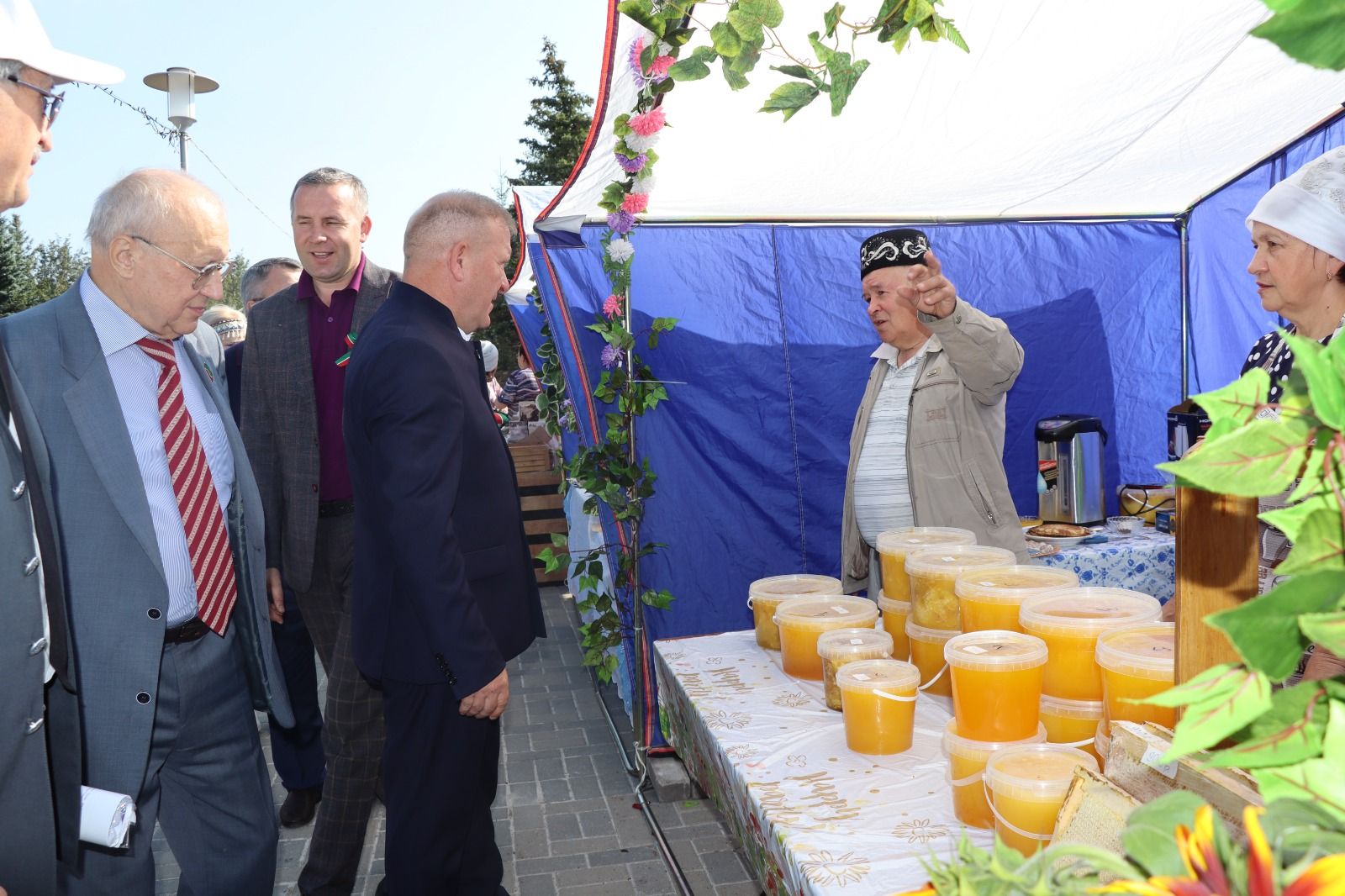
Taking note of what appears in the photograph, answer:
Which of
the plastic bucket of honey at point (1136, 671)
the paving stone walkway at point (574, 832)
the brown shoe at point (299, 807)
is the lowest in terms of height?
the paving stone walkway at point (574, 832)

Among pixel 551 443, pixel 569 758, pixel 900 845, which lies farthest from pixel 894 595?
pixel 551 443

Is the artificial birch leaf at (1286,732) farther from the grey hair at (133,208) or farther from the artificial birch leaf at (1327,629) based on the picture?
the grey hair at (133,208)

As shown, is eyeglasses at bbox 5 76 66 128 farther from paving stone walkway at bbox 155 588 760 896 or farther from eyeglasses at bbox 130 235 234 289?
paving stone walkway at bbox 155 588 760 896

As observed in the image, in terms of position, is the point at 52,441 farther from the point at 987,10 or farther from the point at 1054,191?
the point at 1054,191

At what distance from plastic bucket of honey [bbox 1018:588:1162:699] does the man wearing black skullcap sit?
1.41 metres

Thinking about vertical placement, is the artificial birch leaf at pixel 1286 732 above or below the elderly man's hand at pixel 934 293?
below

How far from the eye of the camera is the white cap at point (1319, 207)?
7.84 ft

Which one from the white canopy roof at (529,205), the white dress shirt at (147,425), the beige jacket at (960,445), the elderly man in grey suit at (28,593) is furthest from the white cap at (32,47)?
the white canopy roof at (529,205)

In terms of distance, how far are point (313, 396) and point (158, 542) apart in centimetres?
135

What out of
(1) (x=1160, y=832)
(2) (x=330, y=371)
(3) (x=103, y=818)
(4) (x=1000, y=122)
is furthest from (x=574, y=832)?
(1) (x=1160, y=832)

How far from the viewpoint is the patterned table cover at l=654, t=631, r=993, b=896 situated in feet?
4.46

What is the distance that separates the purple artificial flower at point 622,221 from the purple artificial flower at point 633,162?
25cm

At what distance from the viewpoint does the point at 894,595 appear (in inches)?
84.8

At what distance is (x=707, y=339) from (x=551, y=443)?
3.87 meters
